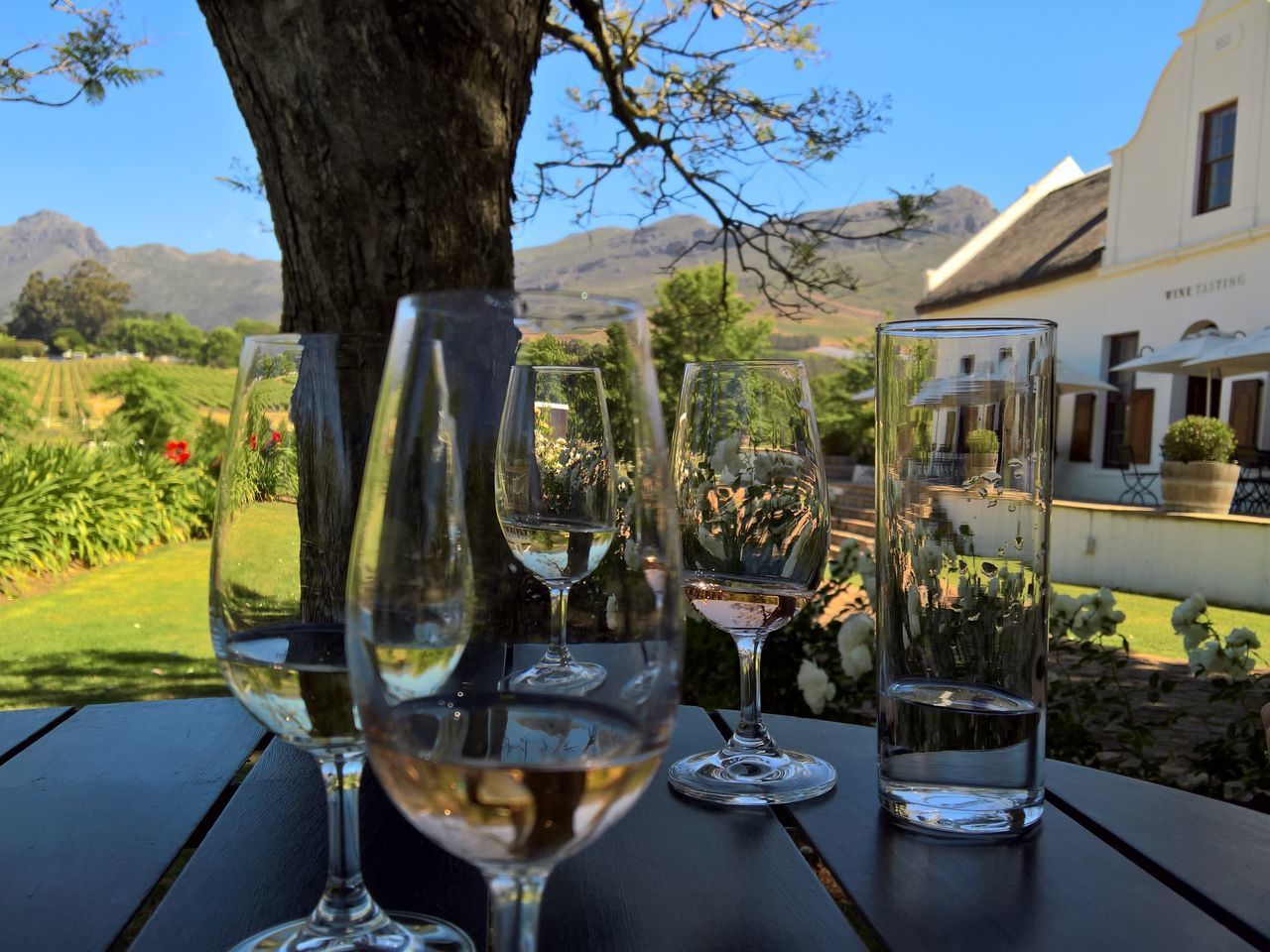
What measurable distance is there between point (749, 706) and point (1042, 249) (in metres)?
21.8

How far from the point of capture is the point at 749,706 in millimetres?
1192

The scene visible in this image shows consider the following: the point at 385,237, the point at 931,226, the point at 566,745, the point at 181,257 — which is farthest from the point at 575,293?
the point at 181,257

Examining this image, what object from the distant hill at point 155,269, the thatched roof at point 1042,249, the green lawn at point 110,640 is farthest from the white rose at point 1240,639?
the distant hill at point 155,269

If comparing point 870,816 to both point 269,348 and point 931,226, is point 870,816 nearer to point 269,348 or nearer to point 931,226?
point 269,348

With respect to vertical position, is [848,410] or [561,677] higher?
[848,410]

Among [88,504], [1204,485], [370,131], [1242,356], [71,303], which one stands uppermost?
[71,303]

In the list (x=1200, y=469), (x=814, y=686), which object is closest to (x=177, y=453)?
(x=814, y=686)

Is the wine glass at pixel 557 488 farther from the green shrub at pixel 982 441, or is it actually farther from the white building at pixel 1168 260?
the white building at pixel 1168 260

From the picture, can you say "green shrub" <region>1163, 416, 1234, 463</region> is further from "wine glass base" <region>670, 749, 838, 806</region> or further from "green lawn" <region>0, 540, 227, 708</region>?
"wine glass base" <region>670, 749, 838, 806</region>

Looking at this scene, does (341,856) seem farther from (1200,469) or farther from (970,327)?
(1200,469)

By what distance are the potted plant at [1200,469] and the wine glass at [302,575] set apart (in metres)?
13.1

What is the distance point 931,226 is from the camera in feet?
16.9

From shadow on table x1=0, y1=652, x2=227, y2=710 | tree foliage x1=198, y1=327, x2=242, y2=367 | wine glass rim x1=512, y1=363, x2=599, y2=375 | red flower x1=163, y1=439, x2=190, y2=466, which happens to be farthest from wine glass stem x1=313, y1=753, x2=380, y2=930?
tree foliage x1=198, y1=327, x2=242, y2=367

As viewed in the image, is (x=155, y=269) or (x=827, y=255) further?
(x=155, y=269)
